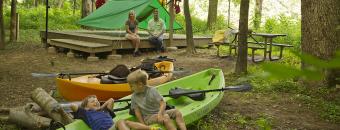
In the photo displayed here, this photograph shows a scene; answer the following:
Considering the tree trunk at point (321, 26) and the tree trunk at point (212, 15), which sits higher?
the tree trunk at point (212, 15)

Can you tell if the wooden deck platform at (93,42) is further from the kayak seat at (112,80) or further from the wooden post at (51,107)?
the wooden post at (51,107)

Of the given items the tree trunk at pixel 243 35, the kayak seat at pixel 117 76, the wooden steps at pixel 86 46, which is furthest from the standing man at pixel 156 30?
the kayak seat at pixel 117 76

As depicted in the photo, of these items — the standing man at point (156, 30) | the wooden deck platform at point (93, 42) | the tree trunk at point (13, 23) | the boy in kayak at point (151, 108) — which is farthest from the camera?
the tree trunk at point (13, 23)

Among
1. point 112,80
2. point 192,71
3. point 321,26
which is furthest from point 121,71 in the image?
point 321,26

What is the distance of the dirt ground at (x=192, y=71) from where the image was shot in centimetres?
580

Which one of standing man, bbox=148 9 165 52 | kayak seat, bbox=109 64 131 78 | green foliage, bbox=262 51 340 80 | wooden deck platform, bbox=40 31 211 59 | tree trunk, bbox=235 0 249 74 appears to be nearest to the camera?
green foliage, bbox=262 51 340 80

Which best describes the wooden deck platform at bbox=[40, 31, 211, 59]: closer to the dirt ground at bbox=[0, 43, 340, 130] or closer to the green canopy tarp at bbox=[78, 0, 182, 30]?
the dirt ground at bbox=[0, 43, 340, 130]

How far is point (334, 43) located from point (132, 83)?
13.5 feet

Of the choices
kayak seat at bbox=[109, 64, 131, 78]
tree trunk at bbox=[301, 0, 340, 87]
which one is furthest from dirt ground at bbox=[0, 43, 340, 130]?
kayak seat at bbox=[109, 64, 131, 78]

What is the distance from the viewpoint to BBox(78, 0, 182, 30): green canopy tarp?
41.4ft

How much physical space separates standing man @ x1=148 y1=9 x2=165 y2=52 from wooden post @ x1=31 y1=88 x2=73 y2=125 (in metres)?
7.00

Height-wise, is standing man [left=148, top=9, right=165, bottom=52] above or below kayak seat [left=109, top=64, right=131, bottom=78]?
above

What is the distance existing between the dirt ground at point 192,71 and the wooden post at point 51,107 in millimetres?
1040

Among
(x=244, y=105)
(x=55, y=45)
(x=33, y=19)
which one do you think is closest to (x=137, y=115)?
(x=244, y=105)
